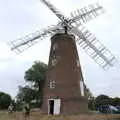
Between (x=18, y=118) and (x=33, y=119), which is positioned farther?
(x=18, y=118)

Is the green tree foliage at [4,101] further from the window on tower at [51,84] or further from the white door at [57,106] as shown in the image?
the white door at [57,106]

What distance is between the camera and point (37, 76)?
76.5 meters

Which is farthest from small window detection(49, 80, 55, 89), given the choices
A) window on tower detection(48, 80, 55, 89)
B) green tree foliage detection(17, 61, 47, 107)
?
green tree foliage detection(17, 61, 47, 107)

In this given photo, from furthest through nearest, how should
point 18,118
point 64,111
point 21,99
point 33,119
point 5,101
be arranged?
point 5,101, point 21,99, point 64,111, point 18,118, point 33,119

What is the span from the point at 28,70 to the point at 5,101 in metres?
18.3

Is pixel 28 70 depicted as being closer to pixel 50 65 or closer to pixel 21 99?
pixel 21 99

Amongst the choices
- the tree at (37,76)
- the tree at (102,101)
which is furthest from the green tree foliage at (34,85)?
the tree at (102,101)

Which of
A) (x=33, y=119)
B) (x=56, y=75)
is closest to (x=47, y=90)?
(x=56, y=75)

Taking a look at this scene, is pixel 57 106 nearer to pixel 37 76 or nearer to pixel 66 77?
pixel 66 77

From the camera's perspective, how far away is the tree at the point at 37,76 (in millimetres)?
76500

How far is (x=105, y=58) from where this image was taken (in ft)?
146

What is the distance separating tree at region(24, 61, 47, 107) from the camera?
251 ft

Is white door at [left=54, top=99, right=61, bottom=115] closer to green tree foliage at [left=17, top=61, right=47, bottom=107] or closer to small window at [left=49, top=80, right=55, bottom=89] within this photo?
small window at [left=49, top=80, right=55, bottom=89]

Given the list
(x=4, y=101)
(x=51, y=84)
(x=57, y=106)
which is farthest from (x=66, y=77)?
(x=4, y=101)
